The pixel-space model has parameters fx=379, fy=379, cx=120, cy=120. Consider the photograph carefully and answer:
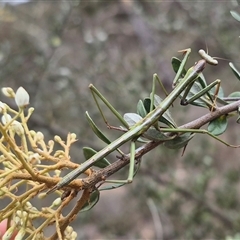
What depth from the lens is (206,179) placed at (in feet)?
4.79

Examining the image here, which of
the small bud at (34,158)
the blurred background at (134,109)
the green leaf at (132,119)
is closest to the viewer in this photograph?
the small bud at (34,158)

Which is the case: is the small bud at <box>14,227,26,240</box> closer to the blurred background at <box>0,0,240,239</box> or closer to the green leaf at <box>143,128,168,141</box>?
the green leaf at <box>143,128,168,141</box>

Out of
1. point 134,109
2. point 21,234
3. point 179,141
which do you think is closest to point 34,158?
point 21,234

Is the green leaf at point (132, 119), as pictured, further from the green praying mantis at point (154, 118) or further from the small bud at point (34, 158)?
the small bud at point (34, 158)

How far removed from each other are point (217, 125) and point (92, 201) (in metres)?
0.20

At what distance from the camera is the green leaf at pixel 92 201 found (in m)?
0.49

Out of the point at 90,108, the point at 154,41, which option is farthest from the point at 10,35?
the point at 90,108

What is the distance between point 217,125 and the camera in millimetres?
520

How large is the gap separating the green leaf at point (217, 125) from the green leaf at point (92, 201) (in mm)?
175

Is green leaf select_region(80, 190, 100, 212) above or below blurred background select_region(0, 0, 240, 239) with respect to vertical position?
above

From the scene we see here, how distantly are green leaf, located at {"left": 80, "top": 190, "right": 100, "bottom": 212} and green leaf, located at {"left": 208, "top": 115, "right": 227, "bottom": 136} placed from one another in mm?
175

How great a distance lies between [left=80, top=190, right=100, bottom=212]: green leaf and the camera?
49 cm

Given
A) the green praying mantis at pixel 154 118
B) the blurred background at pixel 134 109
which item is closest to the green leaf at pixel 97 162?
the green praying mantis at pixel 154 118

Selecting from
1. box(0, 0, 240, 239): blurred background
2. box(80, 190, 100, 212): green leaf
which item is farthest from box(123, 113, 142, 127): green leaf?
box(0, 0, 240, 239): blurred background
